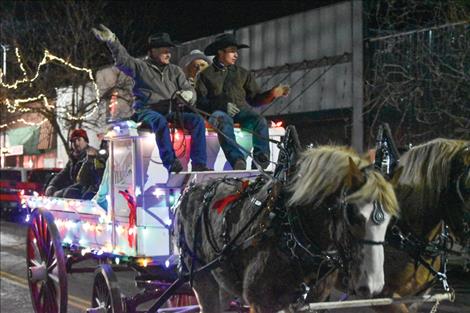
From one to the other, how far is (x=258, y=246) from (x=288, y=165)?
0.61 metres

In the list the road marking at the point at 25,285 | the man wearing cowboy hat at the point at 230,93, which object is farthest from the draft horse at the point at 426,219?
the road marking at the point at 25,285

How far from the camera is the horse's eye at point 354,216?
3789 mm

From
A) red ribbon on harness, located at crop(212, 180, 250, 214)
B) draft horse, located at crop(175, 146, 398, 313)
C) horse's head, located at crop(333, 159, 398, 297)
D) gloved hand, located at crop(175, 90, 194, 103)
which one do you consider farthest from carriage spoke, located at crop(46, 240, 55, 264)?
horse's head, located at crop(333, 159, 398, 297)

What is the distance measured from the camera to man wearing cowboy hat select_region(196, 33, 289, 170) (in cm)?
651

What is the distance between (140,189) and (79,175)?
253 centimetres

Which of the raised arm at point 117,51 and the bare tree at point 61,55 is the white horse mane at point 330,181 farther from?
the bare tree at point 61,55

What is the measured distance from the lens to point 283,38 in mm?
19828

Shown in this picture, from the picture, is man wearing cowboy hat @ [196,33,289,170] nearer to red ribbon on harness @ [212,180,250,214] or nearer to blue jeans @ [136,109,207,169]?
blue jeans @ [136,109,207,169]

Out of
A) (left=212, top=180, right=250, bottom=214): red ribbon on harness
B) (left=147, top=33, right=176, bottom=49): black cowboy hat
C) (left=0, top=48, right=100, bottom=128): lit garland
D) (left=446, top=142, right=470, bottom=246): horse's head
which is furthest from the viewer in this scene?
(left=0, top=48, right=100, bottom=128): lit garland

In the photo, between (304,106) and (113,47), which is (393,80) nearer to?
(304,106)

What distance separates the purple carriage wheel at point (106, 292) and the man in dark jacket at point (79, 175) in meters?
2.15

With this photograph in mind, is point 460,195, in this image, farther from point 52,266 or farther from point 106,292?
point 52,266

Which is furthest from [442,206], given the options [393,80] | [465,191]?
[393,80]

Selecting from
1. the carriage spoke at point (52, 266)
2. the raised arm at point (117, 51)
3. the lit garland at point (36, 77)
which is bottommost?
the carriage spoke at point (52, 266)
